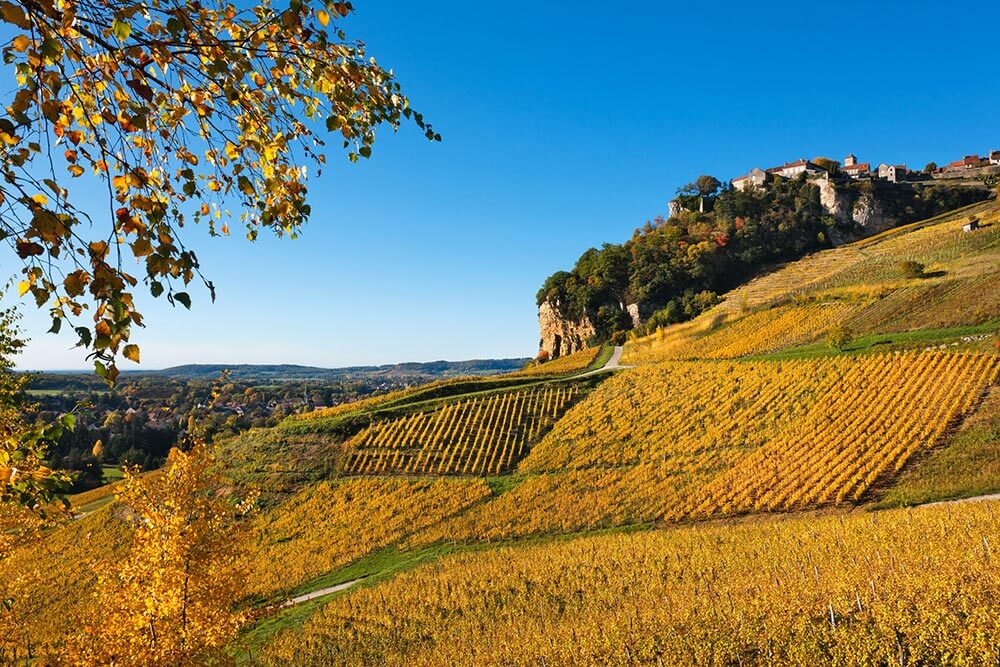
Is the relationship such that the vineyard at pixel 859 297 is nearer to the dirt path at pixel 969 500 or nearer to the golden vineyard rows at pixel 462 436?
the golden vineyard rows at pixel 462 436

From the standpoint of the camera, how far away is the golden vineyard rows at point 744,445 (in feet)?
81.1

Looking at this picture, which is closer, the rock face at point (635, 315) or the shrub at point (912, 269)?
the shrub at point (912, 269)

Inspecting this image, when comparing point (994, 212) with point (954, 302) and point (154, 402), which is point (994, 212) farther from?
point (154, 402)

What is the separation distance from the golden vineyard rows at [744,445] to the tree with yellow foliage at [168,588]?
1572 centimetres

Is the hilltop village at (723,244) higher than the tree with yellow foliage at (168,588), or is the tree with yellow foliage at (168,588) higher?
the hilltop village at (723,244)

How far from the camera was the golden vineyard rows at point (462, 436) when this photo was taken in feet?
122

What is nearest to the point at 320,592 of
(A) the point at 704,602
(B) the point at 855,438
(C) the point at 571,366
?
(A) the point at 704,602

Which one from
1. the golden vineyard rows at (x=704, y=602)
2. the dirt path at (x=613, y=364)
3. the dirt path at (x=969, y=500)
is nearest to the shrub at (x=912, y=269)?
the dirt path at (x=613, y=364)

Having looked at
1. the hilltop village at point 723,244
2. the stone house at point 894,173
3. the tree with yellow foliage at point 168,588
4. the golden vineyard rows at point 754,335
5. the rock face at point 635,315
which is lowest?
the tree with yellow foliage at point 168,588

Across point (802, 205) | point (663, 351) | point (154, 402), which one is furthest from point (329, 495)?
point (154, 402)

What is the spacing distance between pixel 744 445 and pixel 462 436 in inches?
788

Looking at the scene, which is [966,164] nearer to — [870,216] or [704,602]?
[870,216]

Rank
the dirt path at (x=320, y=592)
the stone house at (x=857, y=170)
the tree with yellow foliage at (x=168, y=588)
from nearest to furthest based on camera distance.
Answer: the tree with yellow foliage at (x=168, y=588) → the dirt path at (x=320, y=592) → the stone house at (x=857, y=170)

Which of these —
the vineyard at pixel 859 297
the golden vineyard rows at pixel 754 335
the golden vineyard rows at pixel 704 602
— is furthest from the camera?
the golden vineyard rows at pixel 754 335
